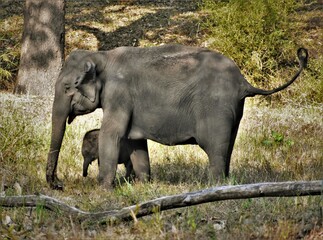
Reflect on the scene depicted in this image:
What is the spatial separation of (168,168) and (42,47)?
6.23 meters

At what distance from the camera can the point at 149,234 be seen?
695 cm

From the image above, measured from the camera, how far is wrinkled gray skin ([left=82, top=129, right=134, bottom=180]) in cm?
1084

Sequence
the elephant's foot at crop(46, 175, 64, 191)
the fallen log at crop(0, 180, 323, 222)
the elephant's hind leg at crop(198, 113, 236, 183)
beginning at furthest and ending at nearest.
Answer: the elephant's foot at crop(46, 175, 64, 191)
the elephant's hind leg at crop(198, 113, 236, 183)
the fallen log at crop(0, 180, 323, 222)

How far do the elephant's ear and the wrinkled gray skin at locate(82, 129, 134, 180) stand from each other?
913mm

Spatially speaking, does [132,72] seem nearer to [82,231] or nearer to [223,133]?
[223,133]

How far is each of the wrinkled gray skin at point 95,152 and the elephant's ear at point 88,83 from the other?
91 cm

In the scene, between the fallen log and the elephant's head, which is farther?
the elephant's head

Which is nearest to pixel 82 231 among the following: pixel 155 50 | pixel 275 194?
pixel 275 194

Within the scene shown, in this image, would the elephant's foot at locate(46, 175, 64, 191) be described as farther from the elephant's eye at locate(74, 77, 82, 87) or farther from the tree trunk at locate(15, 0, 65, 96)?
the tree trunk at locate(15, 0, 65, 96)

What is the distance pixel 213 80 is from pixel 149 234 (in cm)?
313

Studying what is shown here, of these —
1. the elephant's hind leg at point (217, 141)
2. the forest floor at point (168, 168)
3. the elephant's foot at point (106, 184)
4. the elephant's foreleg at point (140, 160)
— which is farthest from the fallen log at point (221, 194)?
the elephant's foreleg at point (140, 160)

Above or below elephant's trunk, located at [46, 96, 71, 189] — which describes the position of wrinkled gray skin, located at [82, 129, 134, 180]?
below

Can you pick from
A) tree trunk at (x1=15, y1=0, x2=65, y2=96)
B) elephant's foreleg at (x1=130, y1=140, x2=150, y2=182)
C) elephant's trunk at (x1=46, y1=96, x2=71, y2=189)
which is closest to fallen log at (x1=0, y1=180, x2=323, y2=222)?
elephant's trunk at (x1=46, y1=96, x2=71, y2=189)

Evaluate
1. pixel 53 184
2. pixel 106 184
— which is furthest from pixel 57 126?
pixel 106 184
